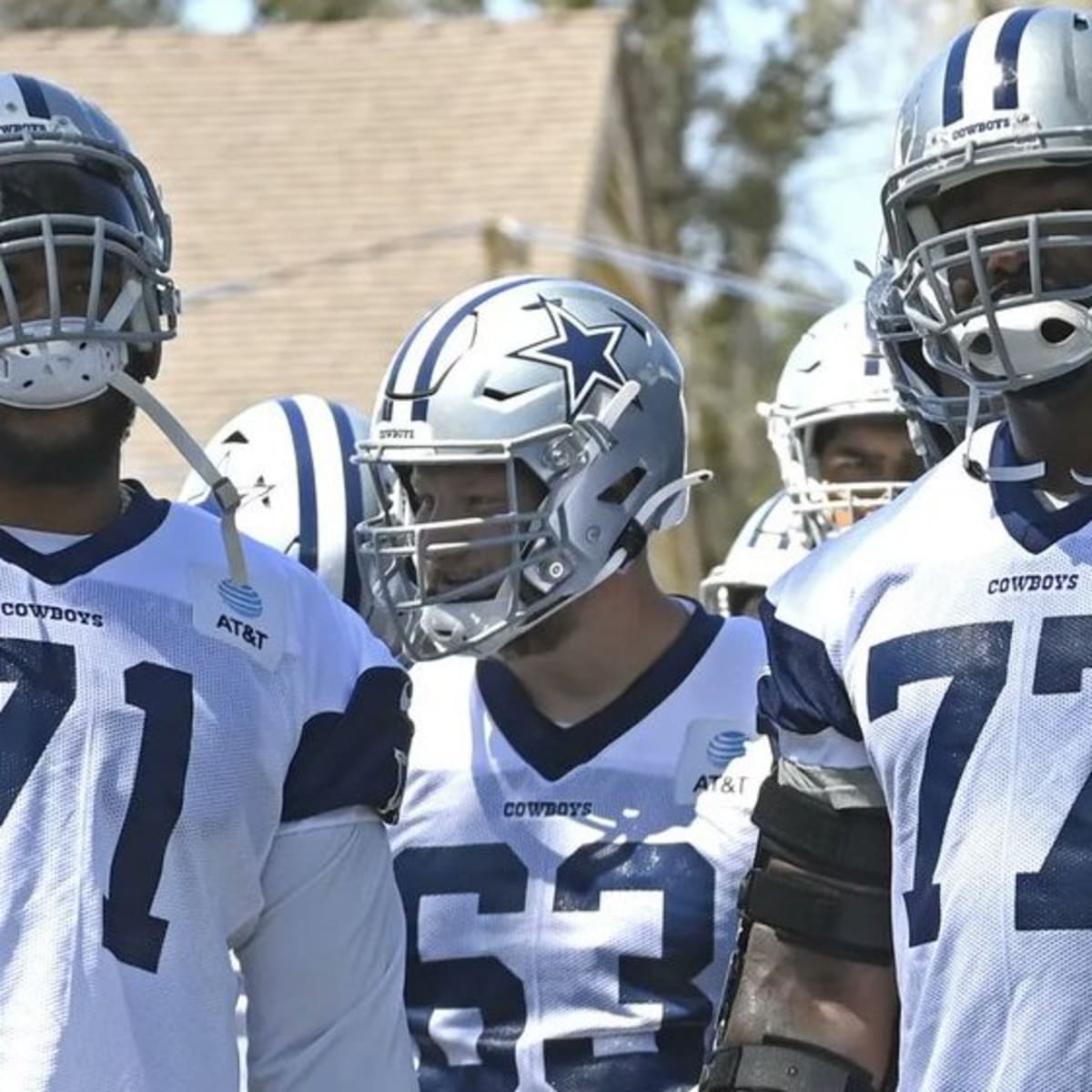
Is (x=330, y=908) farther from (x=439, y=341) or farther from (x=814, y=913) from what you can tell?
(x=439, y=341)

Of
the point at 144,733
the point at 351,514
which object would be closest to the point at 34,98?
the point at 144,733

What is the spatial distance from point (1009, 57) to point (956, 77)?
Result: 6 centimetres

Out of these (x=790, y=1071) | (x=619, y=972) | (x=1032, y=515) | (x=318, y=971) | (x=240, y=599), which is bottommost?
(x=619, y=972)

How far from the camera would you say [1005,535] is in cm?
335

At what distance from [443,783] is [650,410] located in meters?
0.67

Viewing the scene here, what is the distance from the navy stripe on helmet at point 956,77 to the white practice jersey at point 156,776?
913 millimetres

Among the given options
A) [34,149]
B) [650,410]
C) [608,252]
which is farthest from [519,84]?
[34,149]

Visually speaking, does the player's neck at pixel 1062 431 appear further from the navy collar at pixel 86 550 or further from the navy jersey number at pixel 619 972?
the navy jersey number at pixel 619 972

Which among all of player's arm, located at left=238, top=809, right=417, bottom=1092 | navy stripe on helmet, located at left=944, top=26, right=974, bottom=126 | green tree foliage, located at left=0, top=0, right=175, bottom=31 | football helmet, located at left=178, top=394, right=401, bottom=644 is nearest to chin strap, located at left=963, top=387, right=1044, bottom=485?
navy stripe on helmet, located at left=944, top=26, right=974, bottom=126

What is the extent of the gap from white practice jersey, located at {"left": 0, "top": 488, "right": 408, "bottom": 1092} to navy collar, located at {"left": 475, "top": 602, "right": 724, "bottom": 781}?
34.7 inches

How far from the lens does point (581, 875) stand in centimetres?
435

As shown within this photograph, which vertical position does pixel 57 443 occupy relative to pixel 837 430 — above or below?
above

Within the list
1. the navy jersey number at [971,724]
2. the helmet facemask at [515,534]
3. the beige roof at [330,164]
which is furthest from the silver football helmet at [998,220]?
the beige roof at [330,164]

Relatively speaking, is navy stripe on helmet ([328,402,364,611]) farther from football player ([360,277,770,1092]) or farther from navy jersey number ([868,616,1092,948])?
navy jersey number ([868,616,1092,948])
